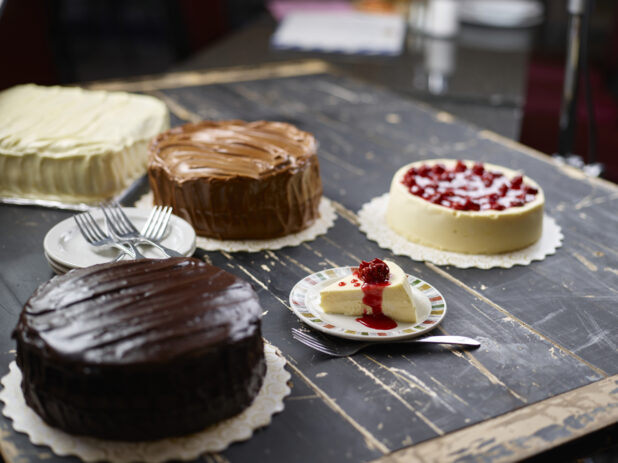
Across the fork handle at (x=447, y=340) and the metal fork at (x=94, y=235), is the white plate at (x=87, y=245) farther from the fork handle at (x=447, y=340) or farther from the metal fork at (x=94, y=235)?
the fork handle at (x=447, y=340)

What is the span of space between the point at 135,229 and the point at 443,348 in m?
0.74

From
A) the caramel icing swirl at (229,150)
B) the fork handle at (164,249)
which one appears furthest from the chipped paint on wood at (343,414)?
the caramel icing swirl at (229,150)

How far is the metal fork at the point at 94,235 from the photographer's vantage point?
5.38ft

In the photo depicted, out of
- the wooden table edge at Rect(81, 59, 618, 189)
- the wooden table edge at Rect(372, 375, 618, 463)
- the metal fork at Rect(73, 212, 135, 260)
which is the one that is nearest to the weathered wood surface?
the wooden table edge at Rect(372, 375, 618, 463)

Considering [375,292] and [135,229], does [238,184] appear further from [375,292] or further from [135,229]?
[375,292]

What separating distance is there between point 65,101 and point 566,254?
4.93 feet

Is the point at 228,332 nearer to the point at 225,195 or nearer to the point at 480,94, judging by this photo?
the point at 225,195

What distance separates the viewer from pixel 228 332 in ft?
3.93

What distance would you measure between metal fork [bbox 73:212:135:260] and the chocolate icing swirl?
25 centimetres

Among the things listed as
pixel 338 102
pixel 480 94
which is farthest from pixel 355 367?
pixel 480 94

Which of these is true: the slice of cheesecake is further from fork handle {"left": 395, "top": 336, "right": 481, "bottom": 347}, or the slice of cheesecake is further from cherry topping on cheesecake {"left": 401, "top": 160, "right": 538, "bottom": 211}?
cherry topping on cheesecake {"left": 401, "top": 160, "right": 538, "bottom": 211}

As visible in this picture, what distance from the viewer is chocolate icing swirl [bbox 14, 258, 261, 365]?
115 cm

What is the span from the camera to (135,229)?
1729mm

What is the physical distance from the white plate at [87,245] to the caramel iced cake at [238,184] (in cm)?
9
